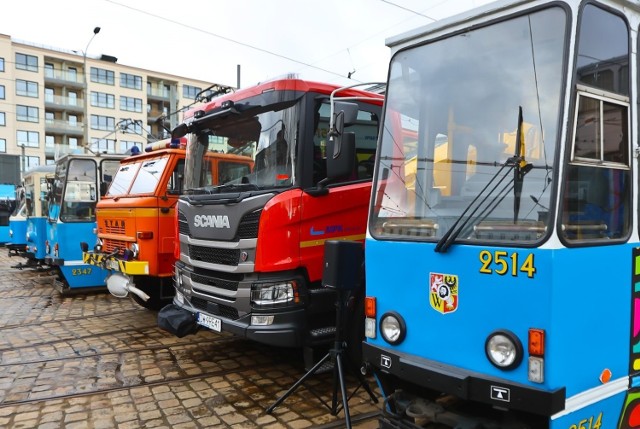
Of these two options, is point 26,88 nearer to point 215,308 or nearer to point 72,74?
point 72,74

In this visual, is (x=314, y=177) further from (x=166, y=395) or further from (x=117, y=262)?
(x=117, y=262)

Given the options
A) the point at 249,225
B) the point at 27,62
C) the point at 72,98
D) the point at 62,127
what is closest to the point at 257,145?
the point at 249,225

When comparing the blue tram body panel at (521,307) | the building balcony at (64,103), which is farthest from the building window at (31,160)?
the blue tram body panel at (521,307)

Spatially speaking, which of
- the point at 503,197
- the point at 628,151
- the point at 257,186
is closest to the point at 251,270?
the point at 257,186

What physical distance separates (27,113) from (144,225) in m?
54.9

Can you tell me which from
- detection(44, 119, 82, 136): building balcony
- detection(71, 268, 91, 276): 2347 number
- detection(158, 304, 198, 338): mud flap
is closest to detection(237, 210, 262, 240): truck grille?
detection(158, 304, 198, 338): mud flap

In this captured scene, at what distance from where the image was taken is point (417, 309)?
10.2ft

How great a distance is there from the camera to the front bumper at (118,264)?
6957mm

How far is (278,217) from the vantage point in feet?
14.8

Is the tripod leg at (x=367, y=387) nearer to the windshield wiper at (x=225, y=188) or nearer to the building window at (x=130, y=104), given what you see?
the windshield wiper at (x=225, y=188)

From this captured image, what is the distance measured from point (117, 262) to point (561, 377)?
20.9 feet

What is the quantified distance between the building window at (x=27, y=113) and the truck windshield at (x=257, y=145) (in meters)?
55.9

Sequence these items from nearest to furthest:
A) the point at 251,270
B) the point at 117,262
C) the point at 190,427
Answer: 1. the point at 190,427
2. the point at 251,270
3. the point at 117,262

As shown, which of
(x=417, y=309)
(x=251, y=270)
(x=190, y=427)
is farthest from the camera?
(x=251, y=270)
